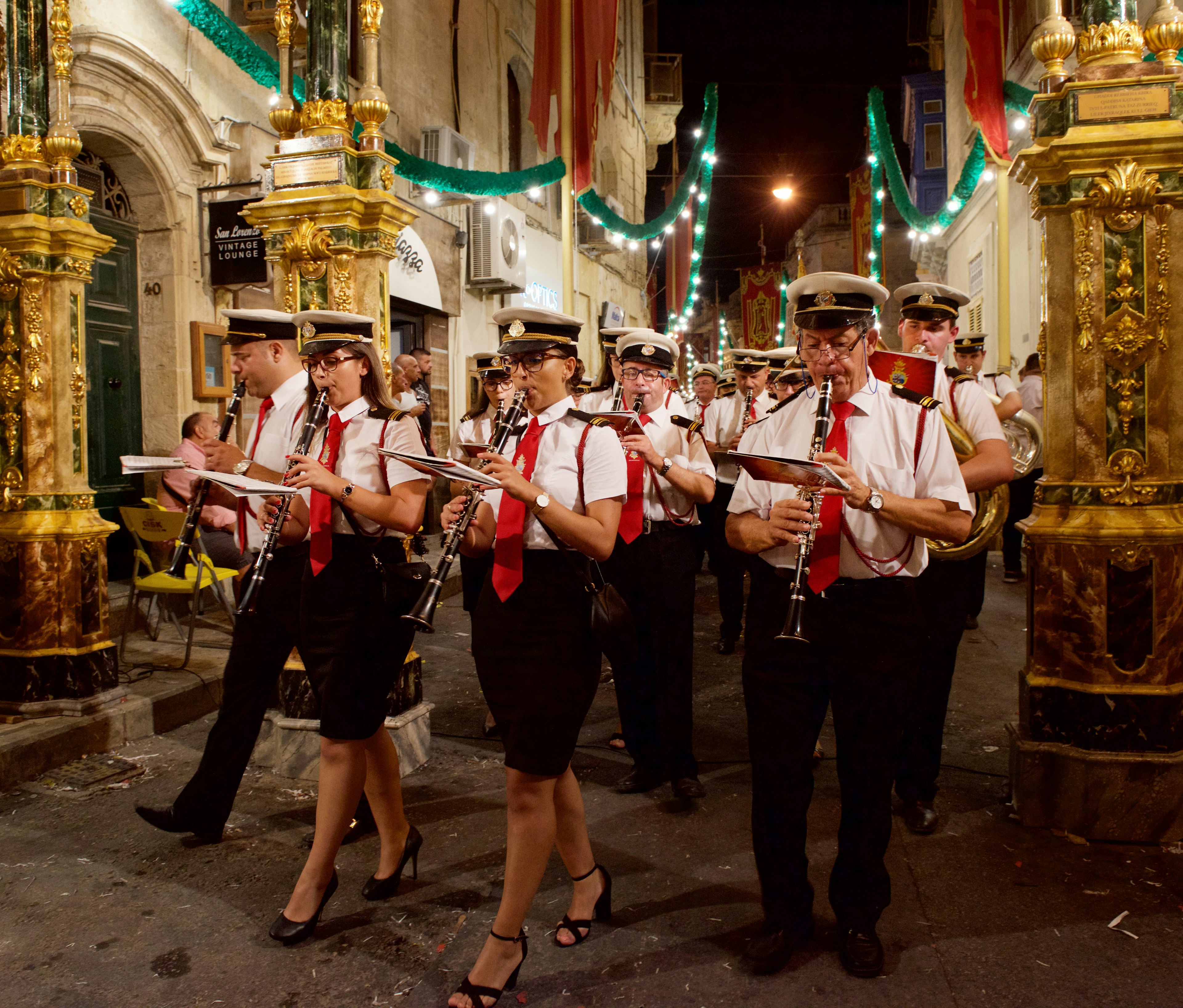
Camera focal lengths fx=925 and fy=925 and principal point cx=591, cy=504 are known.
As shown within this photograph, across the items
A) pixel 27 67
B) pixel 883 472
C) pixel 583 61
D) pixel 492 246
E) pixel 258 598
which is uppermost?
pixel 583 61

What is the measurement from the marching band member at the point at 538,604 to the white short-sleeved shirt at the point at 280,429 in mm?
1127

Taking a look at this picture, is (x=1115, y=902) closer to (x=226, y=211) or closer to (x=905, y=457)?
(x=905, y=457)

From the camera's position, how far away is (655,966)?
3.01 metres

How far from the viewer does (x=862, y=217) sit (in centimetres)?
2208

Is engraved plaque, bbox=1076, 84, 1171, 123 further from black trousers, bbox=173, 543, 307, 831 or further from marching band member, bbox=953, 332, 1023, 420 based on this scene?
black trousers, bbox=173, 543, 307, 831

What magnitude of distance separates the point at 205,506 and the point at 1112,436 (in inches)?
236

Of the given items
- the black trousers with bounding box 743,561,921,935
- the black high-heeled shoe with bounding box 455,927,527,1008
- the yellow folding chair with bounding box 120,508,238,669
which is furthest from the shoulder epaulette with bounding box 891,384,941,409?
the yellow folding chair with bounding box 120,508,238,669

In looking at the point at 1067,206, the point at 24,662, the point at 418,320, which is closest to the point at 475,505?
the point at 1067,206

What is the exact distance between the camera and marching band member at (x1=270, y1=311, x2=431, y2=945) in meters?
3.17

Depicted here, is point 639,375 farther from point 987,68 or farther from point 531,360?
point 987,68

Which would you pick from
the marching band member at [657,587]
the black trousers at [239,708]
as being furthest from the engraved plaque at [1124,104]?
the black trousers at [239,708]

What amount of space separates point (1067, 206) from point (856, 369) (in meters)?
1.64

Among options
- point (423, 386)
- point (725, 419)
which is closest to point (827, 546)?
point (725, 419)

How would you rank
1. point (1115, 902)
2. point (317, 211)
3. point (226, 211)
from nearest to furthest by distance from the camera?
point (1115, 902) → point (317, 211) → point (226, 211)
